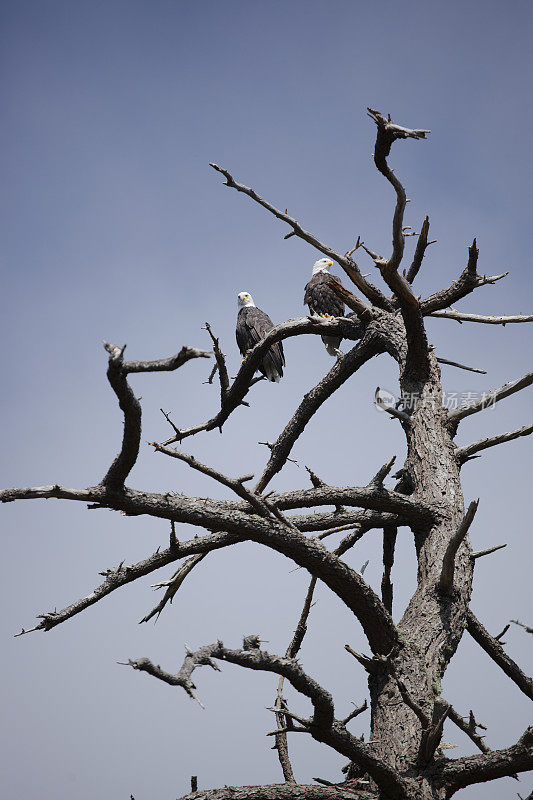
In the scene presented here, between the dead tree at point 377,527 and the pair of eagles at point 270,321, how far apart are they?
13.0 ft

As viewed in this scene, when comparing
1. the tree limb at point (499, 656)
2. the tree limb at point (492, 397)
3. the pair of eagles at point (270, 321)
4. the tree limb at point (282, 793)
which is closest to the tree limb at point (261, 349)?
the tree limb at point (492, 397)

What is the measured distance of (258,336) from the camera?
10.8 metres

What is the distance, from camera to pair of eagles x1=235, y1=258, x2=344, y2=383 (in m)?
10.4

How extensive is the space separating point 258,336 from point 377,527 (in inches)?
231

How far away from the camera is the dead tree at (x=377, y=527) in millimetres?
3639

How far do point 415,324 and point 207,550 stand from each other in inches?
88.4

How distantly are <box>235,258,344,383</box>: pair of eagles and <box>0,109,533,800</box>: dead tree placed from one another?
395 cm

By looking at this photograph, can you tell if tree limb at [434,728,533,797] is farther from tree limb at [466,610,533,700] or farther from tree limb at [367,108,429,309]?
tree limb at [367,108,429,309]

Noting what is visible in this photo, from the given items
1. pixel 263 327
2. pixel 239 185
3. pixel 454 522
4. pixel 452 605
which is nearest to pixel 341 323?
pixel 239 185

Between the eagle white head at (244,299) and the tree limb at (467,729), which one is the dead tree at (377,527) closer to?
the tree limb at (467,729)

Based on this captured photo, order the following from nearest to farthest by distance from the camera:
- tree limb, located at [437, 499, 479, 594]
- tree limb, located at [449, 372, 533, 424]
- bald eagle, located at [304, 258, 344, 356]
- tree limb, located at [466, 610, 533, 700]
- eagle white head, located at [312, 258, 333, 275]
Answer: tree limb, located at [437, 499, 479, 594], tree limb, located at [449, 372, 533, 424], tree limb, located at [466, 610, 533, 700], bald eagle, located at [304, 258, 344, 356], eagle white head, located at [312, 258, 333, 275]

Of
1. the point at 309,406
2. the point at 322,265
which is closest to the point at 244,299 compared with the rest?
the point at 322,265

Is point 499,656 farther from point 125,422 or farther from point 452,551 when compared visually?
point 125,422

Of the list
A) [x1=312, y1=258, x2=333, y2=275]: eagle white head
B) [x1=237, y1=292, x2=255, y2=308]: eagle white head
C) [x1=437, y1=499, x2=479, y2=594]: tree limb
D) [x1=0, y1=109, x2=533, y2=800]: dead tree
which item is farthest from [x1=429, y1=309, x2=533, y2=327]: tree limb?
[x1=237, y1=292, x2=255, y2=308]: eagle white head
